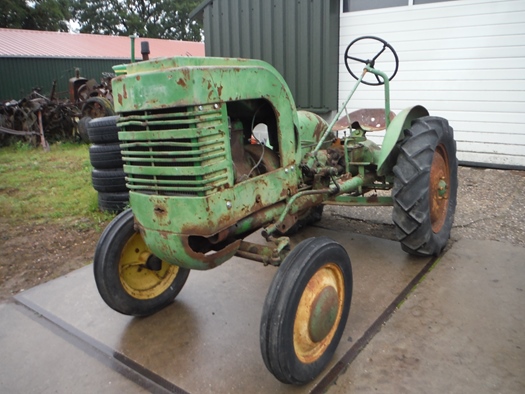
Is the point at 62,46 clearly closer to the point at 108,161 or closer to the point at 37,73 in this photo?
the point at 37,73

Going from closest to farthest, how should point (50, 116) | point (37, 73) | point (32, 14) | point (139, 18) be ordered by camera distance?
point (50, 116), point (37, 73), point (32, 14), point (139, 18)

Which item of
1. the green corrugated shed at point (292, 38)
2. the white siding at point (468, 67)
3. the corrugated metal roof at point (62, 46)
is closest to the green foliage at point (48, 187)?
the green corrugated shed at point (292, 38)

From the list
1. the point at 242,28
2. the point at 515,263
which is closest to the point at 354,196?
the point at 515,263

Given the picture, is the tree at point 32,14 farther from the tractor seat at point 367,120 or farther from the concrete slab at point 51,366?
the concrete slab at point 51,366

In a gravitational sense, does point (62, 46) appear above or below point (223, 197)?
above

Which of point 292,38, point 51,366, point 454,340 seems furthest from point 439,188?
point 292,38

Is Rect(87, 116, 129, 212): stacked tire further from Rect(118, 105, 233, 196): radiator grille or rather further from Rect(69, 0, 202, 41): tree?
Rect(69, 0, 202, 41): tree

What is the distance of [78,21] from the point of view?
38250 millimetres

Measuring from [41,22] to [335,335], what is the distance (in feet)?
110

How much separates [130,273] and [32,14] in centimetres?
3210

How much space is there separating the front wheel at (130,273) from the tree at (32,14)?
30363mm

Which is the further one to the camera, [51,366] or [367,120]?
[367,120]

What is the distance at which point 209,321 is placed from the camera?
261 centimetres

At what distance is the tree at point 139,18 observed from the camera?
3753cm
